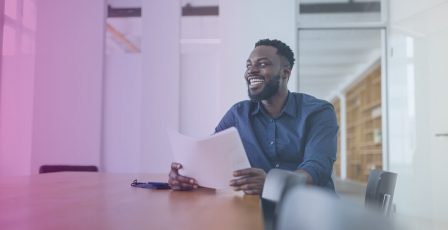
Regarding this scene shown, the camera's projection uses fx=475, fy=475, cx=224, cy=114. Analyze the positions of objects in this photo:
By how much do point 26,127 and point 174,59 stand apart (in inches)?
78.4

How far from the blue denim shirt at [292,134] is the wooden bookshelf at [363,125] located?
28.4 ft

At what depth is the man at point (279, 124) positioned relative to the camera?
1.87 m

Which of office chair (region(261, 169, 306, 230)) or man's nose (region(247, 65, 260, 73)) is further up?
man's nose (region(247, 65, 260, 73))

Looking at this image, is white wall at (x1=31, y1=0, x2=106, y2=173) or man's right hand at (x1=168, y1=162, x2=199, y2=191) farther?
white wall at (x1=31, y1=0, x2=106, y2=173)

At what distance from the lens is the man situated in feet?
6.13

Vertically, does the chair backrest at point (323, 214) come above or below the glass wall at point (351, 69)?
below

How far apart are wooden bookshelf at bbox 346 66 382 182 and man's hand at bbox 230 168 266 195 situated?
9.24 metres

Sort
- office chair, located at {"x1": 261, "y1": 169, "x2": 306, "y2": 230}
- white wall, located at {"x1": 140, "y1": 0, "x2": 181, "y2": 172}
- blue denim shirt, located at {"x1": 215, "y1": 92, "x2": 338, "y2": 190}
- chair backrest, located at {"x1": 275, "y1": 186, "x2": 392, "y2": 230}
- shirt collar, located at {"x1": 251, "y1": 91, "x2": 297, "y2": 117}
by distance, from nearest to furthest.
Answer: chair backrest, located at {"x1": 275, "y1": 186, "x2": 392, "y2": 230}
office chair, located at {"x1": 261, "y1": 169, "x2": 306, "y2": 230}
blue denim shirt, located at {"x1": 215, "y1": 92, "x2": 338, "y2": 190}
shirt collar, located at {"x1": 251, "y1": 91, "x2": 297, "y2": 117}
white wall, located at {"x1": 140, "y1": 0, "x2": 181, "y2": 172}

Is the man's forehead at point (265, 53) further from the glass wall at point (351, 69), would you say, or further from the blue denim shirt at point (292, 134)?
the glass wall at point (351, 69)

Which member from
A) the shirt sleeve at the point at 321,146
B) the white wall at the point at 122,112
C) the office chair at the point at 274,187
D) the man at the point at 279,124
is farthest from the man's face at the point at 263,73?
the white wall at the point at 122,112

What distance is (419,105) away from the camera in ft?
17.2

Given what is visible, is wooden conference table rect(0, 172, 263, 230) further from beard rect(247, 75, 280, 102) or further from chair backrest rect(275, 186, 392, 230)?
beard rect(247, 75, 280, 102)

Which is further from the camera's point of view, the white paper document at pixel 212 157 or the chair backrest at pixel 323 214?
the white paper document at pixel 212 157

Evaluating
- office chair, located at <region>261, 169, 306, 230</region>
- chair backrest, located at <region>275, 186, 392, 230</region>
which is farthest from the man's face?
chair backrest, located at <region>275, 186, 392, 230</region>
